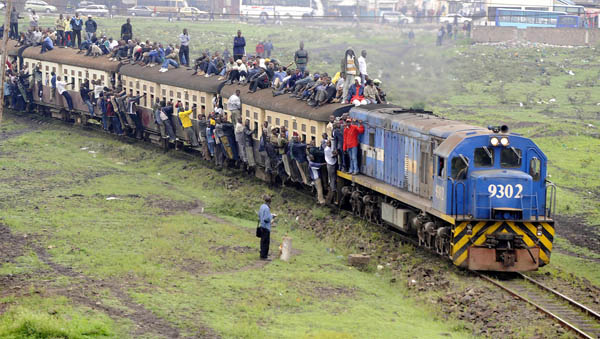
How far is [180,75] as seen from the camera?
34625mm

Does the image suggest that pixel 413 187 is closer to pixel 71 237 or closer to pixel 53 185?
pixel 71 237

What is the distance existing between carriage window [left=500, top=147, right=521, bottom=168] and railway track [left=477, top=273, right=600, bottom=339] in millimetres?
2407

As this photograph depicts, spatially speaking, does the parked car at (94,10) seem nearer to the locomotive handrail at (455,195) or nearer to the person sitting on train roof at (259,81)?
the person sitting on train roof at (259,81)

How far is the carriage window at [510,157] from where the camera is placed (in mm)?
18422

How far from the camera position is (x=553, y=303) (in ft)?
54.6

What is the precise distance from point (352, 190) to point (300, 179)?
2545 millimetres

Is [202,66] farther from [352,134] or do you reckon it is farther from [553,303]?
[553,303]

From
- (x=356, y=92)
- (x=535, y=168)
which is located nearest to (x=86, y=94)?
(x=356, y=92)

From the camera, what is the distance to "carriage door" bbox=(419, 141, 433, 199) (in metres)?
20.2

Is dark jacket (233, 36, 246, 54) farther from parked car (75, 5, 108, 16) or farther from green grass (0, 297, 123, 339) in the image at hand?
parked car (75, 5, 108, 16)

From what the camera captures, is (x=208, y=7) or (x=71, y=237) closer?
(x=71, y=237)

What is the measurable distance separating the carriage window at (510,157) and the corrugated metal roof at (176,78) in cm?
1552

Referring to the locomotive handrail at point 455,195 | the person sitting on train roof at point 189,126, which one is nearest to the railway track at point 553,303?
the locomotive handrail at point 455,195

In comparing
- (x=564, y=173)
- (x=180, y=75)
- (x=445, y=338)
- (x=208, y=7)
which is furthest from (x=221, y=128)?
(x=208, y=7)
